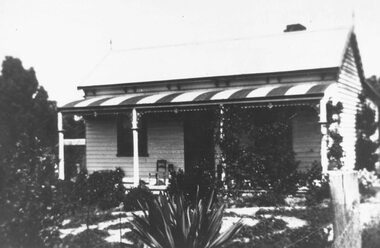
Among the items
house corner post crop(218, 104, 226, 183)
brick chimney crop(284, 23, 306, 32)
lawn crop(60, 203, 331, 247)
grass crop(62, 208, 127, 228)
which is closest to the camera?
lawn crop(60, 203, 331, 247)

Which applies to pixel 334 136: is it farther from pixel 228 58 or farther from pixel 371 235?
pixel 371 235

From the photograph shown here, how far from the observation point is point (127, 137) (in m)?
18.5

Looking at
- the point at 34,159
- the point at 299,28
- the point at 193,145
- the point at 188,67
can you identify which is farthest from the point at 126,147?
Answer: the point at 34,159

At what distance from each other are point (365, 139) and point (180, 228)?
49.9ft

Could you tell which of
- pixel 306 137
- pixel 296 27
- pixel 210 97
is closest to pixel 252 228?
pixel 210 97

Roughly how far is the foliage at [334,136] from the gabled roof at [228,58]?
1.51 m

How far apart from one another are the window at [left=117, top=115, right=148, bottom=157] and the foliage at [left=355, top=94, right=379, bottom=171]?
26.9ft

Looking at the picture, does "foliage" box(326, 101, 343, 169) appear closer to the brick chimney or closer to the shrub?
the brick chimney

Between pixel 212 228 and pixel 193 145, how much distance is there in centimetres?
1188

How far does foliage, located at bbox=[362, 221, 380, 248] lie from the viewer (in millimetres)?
7786

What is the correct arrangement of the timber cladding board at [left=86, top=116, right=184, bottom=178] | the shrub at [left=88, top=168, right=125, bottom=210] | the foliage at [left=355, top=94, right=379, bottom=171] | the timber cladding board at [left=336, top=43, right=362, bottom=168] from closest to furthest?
the shrub at [left=88, top=168, right=125, bottom=210], the timber cladding board at [left=336, top=43, right=362, bottom=168], the timber cladding board at [left=86, top=116, right=184, bottom=178], the foliage at [left=355, top=94, right=379, bottom=171]

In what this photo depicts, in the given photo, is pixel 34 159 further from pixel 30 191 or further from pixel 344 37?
pixel 344 37

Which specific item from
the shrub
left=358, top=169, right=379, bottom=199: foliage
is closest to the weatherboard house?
left=358, top=169, right=379, bottom=199: foliage

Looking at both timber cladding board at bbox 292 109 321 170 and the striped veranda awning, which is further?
timber cladding board at bbox 292 109 321 170
